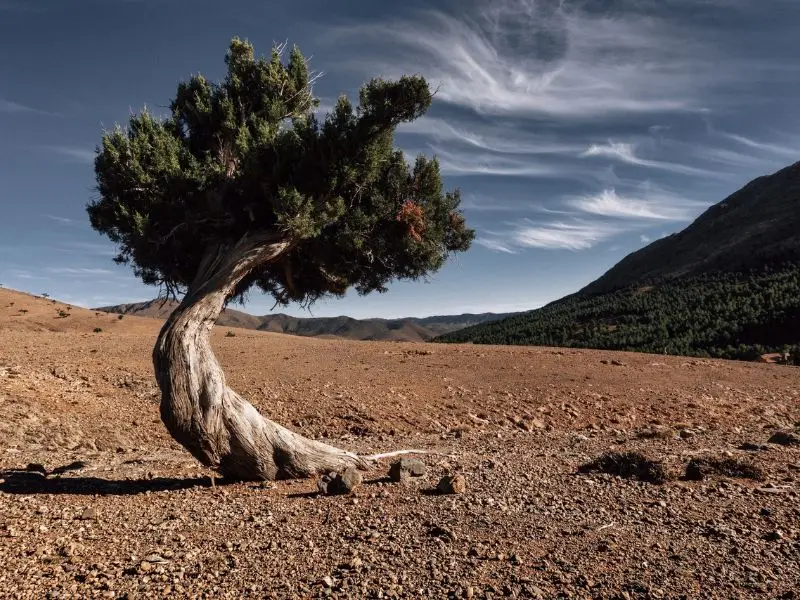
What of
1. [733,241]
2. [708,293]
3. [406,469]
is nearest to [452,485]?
[406,469]

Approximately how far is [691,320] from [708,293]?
51.9 ft

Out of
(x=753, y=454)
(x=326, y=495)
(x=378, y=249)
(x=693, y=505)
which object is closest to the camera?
(x=693, y=505)

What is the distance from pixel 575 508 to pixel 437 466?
2699 millimetres

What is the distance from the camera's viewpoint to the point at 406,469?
24.2 feet

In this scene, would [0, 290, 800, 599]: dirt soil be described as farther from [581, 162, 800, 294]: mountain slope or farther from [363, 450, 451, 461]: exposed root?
[581, 162, 800, 294]: mountain slope

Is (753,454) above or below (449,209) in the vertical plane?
below

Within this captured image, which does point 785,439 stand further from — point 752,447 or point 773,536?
point 773,536

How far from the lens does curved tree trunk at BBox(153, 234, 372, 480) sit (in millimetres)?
6875

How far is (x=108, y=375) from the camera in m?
14.5

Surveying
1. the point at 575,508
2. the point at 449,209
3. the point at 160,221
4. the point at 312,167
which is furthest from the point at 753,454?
the point at 160,221

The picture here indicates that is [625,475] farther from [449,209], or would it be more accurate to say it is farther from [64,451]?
[64,451]

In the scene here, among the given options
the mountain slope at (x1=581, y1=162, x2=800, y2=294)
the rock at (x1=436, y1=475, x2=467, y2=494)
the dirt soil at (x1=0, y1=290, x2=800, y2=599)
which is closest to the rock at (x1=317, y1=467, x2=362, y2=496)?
the dirt soil at (x1=0, y1=290, x2=800, y2=599)

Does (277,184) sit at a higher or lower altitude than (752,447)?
higher

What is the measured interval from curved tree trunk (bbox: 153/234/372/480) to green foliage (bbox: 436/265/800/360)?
139 feet
